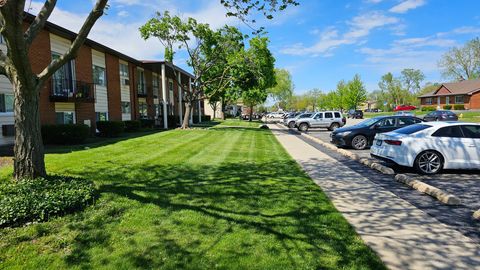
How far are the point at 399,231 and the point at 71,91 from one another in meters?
18.3

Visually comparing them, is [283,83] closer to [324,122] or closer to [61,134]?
[324,122]

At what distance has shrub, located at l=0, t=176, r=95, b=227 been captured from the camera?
493 cm

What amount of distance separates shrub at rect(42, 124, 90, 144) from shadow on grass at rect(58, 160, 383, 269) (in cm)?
757

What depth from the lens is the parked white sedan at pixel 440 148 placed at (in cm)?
918

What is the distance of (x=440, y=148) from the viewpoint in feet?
30.3

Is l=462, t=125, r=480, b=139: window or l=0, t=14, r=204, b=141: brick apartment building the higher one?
l=0, t=14, r=204, b=141: brick apartment building

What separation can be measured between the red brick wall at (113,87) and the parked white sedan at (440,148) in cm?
2030

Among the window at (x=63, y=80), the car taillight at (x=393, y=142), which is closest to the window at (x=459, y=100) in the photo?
the car taillight at (x=393, y=142)

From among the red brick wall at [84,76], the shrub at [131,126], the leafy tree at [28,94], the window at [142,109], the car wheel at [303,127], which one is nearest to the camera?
the leafy tree at [28,94]

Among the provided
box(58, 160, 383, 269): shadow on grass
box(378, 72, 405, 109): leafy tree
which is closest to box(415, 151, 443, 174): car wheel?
box(58, 160, 383, 269): shadow on grass

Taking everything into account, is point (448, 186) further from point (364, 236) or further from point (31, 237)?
point (31, 237)

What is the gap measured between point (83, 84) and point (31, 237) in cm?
1717

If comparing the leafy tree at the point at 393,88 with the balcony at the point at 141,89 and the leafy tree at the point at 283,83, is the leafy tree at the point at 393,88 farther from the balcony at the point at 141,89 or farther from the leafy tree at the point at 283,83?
the balcony at the point at 141,89

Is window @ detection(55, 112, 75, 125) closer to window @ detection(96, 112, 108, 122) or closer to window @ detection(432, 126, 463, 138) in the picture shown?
window @ detection(96, 112, 108, 122)
